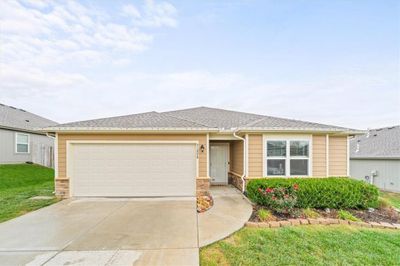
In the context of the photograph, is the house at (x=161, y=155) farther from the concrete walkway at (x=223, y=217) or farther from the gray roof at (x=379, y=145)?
the gray roof at (x=379, y=145)

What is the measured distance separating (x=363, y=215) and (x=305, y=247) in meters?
3.92

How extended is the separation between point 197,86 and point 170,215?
39.9ft

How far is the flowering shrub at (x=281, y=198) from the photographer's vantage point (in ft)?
23.7

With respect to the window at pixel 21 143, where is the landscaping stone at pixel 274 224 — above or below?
below

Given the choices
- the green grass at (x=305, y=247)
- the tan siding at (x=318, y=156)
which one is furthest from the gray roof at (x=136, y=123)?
the green grass at (x=305, y=247)

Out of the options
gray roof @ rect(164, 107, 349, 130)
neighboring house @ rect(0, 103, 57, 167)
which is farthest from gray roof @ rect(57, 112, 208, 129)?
neighboring house @ rect(0, 103, 57, 167)

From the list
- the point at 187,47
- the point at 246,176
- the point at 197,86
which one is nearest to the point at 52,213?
the point at 246,176

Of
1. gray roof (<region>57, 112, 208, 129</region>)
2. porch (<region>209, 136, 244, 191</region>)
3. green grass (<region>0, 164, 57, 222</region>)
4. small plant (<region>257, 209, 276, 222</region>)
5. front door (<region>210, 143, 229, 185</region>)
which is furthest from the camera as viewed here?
front door (<region>210, 143, 229, 185</region>)

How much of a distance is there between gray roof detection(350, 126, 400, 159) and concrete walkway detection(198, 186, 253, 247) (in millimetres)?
11696

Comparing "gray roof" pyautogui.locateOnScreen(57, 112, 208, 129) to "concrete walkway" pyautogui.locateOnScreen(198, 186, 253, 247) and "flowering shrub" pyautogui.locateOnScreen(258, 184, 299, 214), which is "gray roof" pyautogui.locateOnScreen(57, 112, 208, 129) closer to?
"concrete walkway" pyautogui.locateOnScreen(198, 186, 253, 247)

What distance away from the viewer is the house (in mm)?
9578

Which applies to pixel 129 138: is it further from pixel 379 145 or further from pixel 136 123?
pixel 379 145

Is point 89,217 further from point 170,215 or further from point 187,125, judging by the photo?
point 187,125

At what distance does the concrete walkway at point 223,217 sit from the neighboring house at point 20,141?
13440 millimetres
